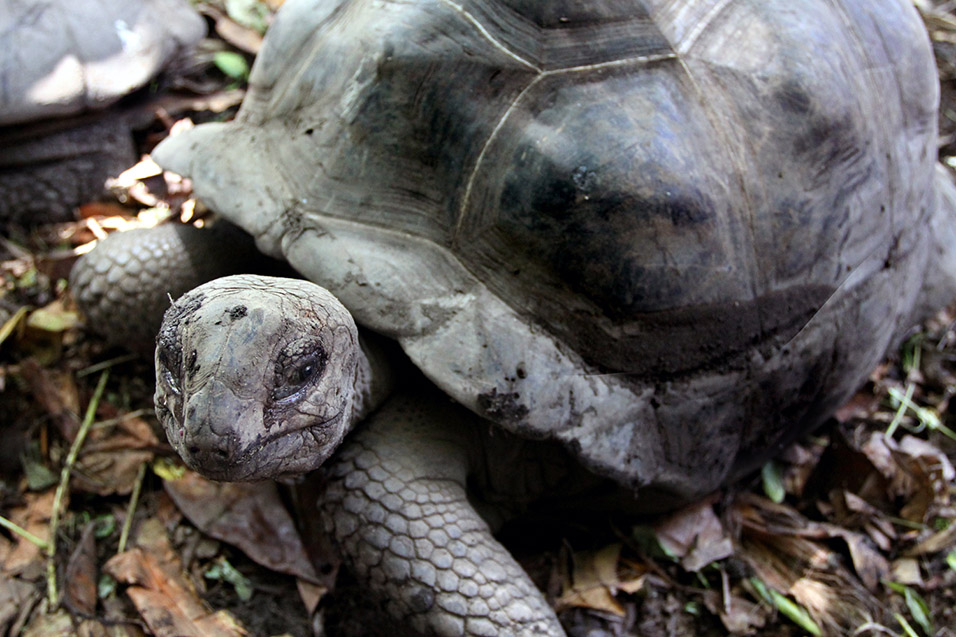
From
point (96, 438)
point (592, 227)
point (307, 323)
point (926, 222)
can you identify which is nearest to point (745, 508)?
point (926, 222)

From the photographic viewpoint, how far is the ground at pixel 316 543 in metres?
2.27

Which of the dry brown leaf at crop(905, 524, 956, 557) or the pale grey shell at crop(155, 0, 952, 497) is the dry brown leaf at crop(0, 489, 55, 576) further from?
the dry brown leaf at crop(905, 524, 956, 557)

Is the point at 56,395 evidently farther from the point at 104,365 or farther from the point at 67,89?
the point at 67,89

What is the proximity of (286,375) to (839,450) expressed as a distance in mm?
1984

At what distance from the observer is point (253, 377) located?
5.04 ft

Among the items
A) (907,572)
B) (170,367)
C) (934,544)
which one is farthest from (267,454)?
(934,544)

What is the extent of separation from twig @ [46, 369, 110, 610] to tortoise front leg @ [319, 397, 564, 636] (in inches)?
33.1

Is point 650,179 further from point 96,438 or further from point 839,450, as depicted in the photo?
point 96,438

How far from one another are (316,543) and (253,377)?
99cm

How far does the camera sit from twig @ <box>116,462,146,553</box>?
7.88 feet

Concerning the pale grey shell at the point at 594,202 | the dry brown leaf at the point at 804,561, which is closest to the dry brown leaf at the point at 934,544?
the dry brown leaf at the point at 804,561

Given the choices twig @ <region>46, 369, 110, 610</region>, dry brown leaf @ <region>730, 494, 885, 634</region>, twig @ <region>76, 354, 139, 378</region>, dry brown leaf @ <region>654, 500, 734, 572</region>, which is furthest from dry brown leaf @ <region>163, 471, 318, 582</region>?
dry brown leaf @ <region>730, 494, 885, 634</region>

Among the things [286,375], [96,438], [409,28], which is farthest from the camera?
[96,438]

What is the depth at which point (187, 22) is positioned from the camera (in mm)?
3623
